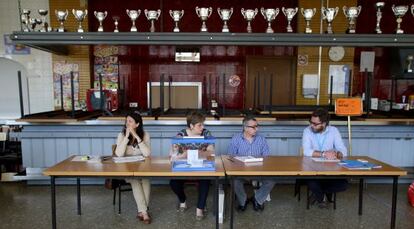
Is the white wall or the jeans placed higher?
the white wall

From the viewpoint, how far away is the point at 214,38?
438 centimetres

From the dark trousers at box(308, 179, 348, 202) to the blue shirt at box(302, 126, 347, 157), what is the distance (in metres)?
0.35

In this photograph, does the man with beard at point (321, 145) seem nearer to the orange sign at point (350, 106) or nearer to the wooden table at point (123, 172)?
the orange sign at point (350, 106)

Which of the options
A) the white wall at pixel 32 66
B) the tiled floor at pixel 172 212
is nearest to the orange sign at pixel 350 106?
the tiled floor at pixel 172 212

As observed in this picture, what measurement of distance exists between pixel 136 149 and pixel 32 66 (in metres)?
4.62

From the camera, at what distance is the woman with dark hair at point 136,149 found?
3547 millimetres

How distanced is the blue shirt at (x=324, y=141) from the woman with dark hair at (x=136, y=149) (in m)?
1.85

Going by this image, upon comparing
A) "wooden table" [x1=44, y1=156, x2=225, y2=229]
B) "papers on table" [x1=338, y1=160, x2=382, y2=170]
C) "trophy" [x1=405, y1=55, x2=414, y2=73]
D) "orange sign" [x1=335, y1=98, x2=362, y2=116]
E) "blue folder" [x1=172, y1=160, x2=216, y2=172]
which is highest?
"trophy" [x1=405, y1=55, x2=414, y2=73]

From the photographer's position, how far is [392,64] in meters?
7.30

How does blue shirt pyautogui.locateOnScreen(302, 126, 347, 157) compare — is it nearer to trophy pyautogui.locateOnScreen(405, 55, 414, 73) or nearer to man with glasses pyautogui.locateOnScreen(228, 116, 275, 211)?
man with glasses pyautogui.locateOnScreen(228, 116, 275, 211)

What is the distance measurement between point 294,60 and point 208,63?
1923 mm

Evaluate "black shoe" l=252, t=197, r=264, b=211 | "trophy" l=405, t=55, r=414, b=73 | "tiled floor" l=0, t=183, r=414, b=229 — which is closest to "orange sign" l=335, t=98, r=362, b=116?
"tiled floor" l=0, t=183, r=414, b=229

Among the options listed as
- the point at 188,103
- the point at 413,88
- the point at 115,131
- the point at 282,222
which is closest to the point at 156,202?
the point at 115,131

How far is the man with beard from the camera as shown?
3736mm
